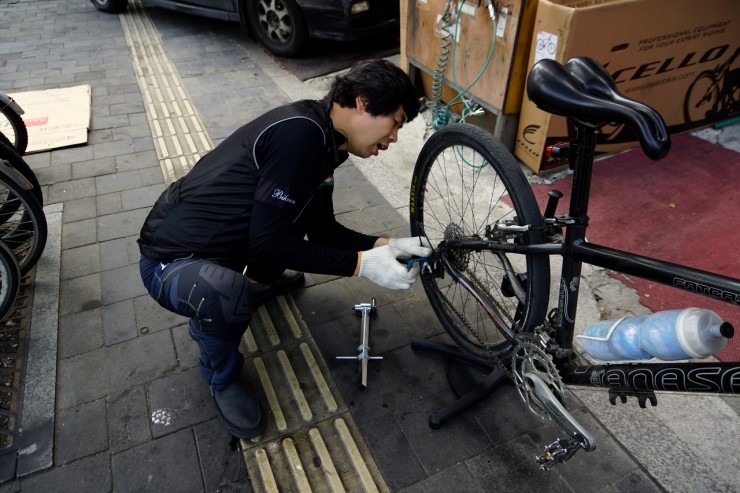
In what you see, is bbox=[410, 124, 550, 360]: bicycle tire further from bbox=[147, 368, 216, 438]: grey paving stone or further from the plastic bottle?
bbox=[147, 368, 216, 438]: grey paving stone

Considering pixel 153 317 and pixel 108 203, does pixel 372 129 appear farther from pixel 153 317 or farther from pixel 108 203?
pixel 108 203

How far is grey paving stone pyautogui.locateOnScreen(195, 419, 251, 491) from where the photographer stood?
6.27 feet

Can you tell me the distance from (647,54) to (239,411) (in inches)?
132

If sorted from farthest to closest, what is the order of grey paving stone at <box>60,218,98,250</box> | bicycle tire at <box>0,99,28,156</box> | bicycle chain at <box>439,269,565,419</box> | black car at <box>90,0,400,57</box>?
black car at <box>90,0,400,57</box> < bicycle tire at <box>0,99,28,156</box> < grey paving stone at <box>60,218,98,250</box> < bicycle chain at <box>439,269,565,419</box>

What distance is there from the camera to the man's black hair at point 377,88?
1.75 meters

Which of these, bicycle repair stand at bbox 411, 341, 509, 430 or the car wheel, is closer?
bicycle repair stand at bbox 411, 341, 509, 430

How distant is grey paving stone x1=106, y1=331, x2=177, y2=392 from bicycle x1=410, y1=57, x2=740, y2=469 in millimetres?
1203

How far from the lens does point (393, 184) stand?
12.1ft

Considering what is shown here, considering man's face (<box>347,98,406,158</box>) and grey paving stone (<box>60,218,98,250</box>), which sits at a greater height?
man's face (<box>347,98,406,158</box>)

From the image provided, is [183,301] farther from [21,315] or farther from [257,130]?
[21,315]

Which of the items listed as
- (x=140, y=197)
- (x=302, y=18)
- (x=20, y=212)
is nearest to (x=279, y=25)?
(x=302, y=18)

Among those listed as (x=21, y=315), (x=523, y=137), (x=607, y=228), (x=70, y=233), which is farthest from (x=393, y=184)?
(x=21, y=315)

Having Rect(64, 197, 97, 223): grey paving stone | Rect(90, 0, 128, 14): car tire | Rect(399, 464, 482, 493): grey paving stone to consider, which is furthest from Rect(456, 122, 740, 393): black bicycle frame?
Rect(90, 0, 128, 14): car tire

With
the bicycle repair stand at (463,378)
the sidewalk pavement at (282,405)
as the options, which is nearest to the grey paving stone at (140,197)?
the sidewalk pavement at (282,405)
